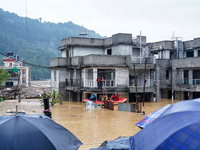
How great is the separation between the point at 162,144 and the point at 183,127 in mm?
504

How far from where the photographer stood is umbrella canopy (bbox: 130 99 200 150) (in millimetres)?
4488

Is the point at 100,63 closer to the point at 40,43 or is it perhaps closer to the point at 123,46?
the point at 123,46

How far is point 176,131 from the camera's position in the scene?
4668 millimetres

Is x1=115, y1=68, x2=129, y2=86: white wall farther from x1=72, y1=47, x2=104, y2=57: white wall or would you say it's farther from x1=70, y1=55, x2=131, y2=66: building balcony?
x1=72, y1=47, x2=104, y2=57: white wall

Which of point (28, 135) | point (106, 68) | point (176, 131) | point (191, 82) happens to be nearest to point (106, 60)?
point (106, 68)

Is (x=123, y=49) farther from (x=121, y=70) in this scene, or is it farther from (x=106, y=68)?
(x=106, y=68)

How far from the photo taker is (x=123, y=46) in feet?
102

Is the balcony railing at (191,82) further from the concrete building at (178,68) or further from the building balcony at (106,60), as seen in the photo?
A: the building balcony at (106,60)

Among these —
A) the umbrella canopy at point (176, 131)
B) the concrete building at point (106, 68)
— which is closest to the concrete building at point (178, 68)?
the concrete building at point (106, 68)

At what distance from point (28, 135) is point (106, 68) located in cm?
2342

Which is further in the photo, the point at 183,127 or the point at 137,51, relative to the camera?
the point at 137,51

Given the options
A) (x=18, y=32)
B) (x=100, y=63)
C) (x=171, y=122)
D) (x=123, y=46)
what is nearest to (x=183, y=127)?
(x=171, y=122)

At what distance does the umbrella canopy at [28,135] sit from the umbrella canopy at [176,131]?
186 centimetres

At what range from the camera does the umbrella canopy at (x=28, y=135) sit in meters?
5.32
